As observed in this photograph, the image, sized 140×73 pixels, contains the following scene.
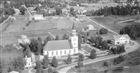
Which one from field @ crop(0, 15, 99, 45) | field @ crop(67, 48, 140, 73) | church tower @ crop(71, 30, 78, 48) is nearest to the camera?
field @ crop(67, 48, 140, 73)

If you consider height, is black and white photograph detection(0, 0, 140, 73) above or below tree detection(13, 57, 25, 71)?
below

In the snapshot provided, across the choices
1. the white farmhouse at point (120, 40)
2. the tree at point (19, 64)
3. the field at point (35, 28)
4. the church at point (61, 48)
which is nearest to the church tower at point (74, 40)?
the church at point (61, 48)

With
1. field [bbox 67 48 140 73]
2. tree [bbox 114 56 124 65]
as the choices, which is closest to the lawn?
field [bbox 67 48 140 73]

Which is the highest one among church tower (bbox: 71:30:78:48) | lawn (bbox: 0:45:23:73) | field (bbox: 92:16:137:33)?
church tower (bbox: 71:30:78:48)

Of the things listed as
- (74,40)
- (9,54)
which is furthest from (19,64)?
(74,40)

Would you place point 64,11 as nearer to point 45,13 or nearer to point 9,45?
point 45,13

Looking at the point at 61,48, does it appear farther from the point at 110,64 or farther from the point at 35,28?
the point at 35,28

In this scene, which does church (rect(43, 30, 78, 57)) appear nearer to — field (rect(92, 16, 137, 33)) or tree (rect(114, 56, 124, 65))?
tree (rect(114, 56, 124, 65))

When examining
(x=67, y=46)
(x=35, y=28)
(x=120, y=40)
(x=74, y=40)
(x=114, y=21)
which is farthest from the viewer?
(x=114, y=21)
